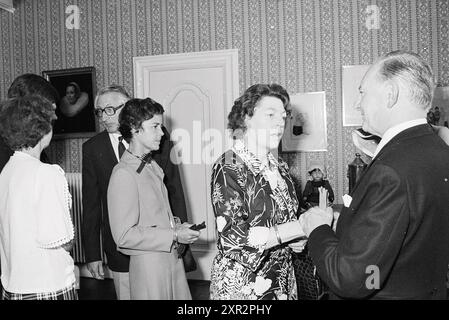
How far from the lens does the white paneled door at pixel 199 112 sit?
178 inches

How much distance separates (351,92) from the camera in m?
4.18

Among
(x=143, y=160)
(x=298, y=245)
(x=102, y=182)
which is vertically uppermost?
(x=143, y=160)

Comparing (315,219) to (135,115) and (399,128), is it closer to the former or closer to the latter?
(399,128)

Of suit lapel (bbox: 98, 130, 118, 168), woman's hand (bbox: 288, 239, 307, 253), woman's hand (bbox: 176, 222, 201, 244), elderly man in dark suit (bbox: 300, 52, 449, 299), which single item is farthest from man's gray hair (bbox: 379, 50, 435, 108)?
suit lapel (bbox: 98, 130, 118, 168)

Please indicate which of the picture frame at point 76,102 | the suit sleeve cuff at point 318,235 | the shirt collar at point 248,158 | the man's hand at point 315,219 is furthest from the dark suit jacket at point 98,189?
the picture frame at point 76,102

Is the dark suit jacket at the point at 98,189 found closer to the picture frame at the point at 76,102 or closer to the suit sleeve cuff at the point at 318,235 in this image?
the suit sleeve cuff at the point at 318,235

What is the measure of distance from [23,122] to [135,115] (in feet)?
2.28

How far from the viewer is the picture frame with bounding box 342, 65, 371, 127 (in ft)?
13.6

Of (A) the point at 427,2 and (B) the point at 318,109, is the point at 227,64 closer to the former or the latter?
(B) the point at 318,109

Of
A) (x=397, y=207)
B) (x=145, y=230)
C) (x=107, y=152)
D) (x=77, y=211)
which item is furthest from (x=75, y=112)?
(x=397, y=207)

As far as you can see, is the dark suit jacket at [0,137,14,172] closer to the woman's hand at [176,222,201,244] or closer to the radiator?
the woman's hand at [176,222,201,244]

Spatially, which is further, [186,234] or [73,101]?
[73,101]
